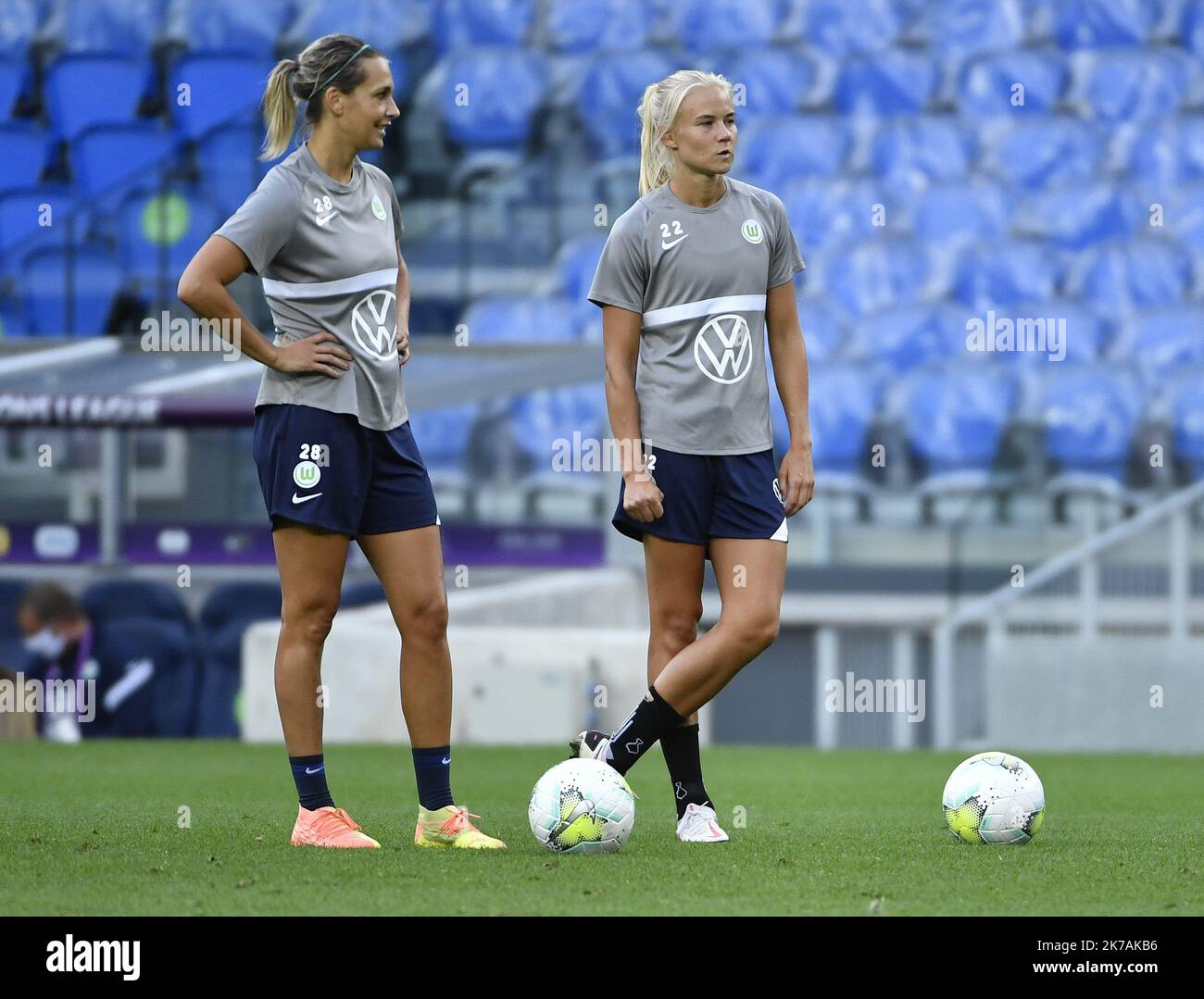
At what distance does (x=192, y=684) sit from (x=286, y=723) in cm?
650

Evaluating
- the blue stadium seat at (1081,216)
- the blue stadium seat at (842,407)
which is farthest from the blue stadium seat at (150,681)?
the blue stadium seat at (1081,216)

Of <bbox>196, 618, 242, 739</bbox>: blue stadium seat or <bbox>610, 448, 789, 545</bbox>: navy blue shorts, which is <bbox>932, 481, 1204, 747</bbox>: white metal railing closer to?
<bbox>196, 618, 242, 739</bbox>: blue stadium seat

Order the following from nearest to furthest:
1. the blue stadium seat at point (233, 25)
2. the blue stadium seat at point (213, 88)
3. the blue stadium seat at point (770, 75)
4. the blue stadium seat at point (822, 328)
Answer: the blue stadium seat at point (822, 328)
the blue stadium seat at point (213, 88)
the blue stadium seat at point (233, 25)
the blue stadium seat at point (770, 75)

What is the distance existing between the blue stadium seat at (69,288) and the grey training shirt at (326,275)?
36.3ft

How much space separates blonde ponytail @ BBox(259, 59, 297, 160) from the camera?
14.2ft

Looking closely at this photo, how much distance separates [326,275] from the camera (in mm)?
4340

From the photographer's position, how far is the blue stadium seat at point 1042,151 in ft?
55.5

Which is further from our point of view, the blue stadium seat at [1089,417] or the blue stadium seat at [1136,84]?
the blue stadium seat at [1136,84]

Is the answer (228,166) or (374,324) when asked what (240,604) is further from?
(374,324)

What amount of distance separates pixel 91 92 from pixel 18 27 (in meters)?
1.26

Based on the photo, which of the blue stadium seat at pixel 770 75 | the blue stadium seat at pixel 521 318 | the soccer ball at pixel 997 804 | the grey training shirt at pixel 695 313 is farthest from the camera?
the blue stadium seat at pixel 770 75

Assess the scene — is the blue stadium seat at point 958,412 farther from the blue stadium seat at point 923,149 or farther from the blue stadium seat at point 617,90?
the blue stadium seat at point 617,90
